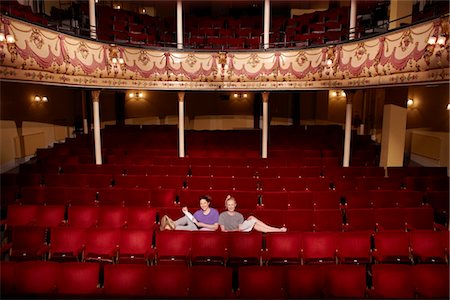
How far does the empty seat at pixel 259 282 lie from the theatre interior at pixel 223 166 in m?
0.02

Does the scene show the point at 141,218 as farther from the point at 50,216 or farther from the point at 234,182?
the point at 234,182

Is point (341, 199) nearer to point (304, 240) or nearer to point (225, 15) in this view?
point (304, 240)

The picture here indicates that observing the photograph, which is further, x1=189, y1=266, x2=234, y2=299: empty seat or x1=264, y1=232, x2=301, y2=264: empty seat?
x1=264, y1=232, x2=301, y2=264: empty seat

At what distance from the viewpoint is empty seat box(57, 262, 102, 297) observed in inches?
148

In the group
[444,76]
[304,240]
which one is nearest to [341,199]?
[304,240]

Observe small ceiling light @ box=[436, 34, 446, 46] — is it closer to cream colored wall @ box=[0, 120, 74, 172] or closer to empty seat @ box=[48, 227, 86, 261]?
empty seat @ box=[48, 227, 86, 261]

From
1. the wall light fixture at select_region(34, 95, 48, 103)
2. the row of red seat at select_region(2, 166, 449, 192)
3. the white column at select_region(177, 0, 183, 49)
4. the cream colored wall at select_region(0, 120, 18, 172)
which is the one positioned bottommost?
the row of red seat at select_region(2, 166, 449, 192)

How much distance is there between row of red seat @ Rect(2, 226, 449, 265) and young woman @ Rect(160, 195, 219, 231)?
410 millimetres

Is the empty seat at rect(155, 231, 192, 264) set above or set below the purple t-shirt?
below

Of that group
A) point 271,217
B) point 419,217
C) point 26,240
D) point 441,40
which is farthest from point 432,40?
point 26,240

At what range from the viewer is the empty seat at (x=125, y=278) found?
3.73m

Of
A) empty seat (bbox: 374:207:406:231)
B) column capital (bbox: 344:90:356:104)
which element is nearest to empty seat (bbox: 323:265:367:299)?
empty seat (bbox: 374:207:406:231)

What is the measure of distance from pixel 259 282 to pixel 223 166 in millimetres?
4846

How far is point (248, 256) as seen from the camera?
4586 millimetres
